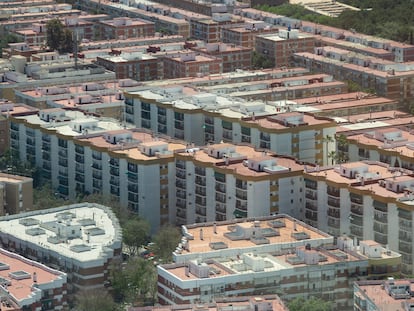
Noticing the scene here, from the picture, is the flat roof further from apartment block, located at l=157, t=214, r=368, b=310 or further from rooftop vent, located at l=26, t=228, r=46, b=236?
apartment block, located at l=157, t=214, r=368, b=310

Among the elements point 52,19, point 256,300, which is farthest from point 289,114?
point 52,19

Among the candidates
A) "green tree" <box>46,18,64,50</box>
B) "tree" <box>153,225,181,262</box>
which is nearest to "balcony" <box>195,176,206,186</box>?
"tree" <box>153,225,181,262</box>

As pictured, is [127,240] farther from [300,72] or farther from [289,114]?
[300,72]

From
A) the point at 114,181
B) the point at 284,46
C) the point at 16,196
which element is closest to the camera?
the point at 16,196

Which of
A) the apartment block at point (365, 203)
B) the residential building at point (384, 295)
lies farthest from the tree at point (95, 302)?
the apartment block at point (365, 203)

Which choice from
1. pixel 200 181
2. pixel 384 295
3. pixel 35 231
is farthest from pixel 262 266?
pixel 200 181

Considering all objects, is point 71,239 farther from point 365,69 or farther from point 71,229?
point 365,69

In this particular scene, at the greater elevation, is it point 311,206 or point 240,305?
point 311,206
